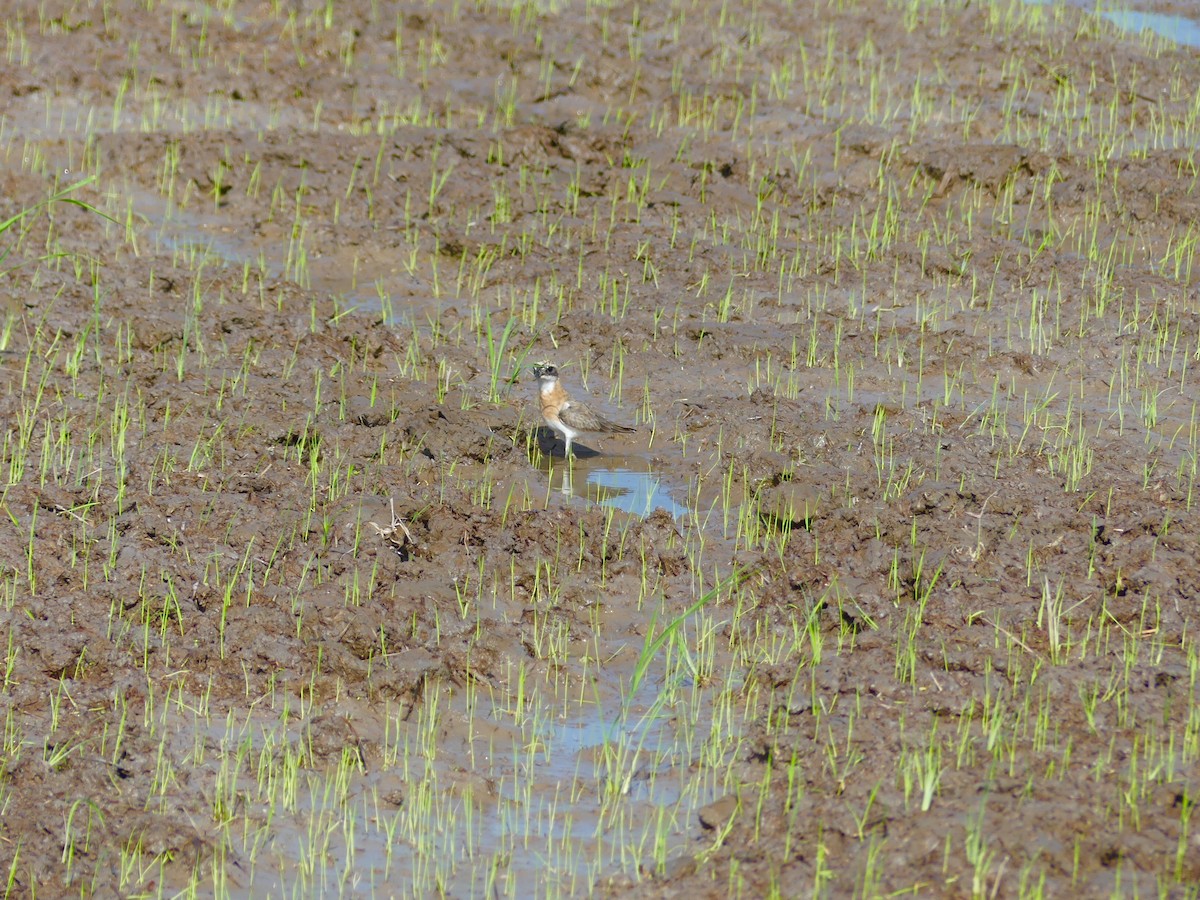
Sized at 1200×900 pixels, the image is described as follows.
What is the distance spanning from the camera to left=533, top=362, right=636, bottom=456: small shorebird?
806 centimetres

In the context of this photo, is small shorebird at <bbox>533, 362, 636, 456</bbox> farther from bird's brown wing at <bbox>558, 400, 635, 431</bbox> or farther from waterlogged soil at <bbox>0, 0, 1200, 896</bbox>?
waterlogged soil at <bbox>0, 0, 1200, 896</bbox>

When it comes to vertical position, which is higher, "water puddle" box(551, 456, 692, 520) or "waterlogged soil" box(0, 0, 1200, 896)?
"waterlogged soil" box(0, 0, 1200, 896)

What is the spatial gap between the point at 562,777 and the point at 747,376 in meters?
4.08

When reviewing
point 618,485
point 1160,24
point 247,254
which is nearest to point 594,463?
point 618,485

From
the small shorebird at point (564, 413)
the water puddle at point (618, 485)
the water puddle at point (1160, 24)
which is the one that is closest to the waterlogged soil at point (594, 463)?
the water puddle at point (618, 485)

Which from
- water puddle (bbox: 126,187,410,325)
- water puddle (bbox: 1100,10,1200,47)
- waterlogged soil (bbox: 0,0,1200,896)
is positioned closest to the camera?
waterlogged soil (bbox: 0,0,1200,896)

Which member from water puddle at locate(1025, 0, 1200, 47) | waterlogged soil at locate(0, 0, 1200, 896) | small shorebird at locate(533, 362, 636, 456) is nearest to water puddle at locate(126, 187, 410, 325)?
waterlogged soil at locate(0, 0, 1200, 896)

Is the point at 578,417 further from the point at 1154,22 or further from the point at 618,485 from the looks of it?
the point at 1154,22

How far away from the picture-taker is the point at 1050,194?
37.5ft

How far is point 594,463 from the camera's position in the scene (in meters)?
8.31

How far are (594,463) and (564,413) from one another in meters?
0.39

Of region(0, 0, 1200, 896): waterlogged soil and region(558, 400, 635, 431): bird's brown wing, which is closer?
region(0, 0, 1200, 896): waterlogged soil

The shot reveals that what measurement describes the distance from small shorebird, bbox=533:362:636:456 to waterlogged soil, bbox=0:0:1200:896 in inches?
8.5

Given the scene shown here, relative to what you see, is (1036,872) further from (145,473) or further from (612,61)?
(612,61)
